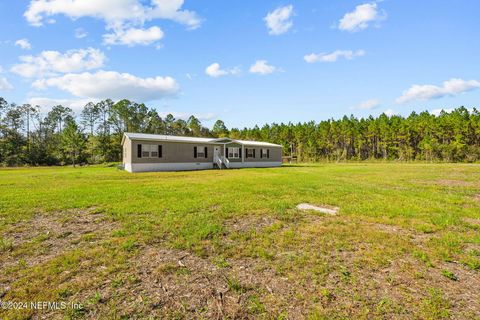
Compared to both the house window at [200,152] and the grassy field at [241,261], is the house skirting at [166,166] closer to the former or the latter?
the house window at [200,152]

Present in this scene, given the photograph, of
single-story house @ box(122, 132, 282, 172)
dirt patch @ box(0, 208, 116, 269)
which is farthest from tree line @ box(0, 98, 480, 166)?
dirt patch @ box(0, 208, 116, 269)

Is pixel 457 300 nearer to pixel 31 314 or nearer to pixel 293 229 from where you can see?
pixel 293 229

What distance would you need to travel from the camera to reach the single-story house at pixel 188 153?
2102 cm

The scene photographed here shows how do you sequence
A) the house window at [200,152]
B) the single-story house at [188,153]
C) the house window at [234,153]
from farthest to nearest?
the house window at [234,153] < the house window at [200,152] < the single-story house at [188,153]

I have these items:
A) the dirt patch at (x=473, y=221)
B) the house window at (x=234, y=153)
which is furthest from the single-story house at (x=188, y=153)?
the dirt patch at (x=473, y=221)

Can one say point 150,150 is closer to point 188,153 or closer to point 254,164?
point 188,153

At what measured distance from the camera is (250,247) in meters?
4.36

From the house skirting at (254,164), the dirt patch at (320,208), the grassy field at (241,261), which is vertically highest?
the house skirting at (254,164)

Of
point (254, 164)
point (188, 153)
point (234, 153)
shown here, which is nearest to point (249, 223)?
point (188, 153)

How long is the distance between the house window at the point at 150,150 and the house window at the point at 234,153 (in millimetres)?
8353

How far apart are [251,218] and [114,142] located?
41.5m

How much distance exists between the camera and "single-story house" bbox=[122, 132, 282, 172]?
21.0 meters

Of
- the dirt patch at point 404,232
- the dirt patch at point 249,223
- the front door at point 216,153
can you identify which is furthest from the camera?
the front door at point 216,153

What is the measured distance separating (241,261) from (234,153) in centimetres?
2417
